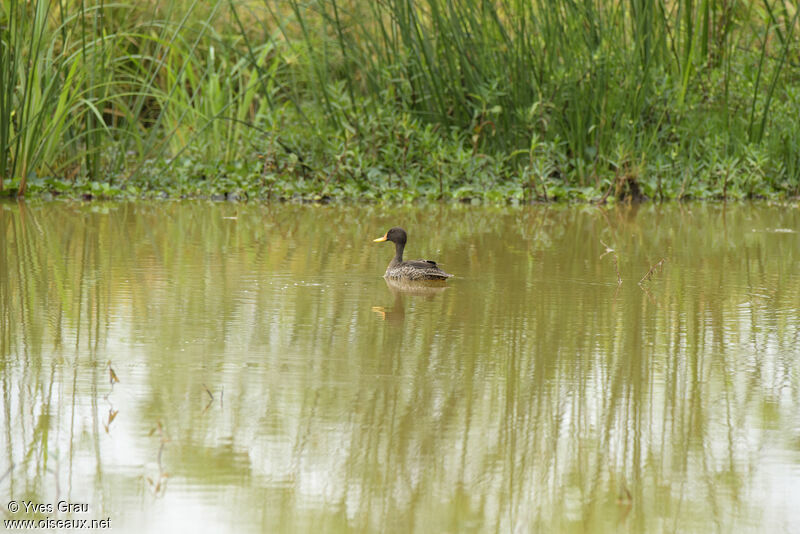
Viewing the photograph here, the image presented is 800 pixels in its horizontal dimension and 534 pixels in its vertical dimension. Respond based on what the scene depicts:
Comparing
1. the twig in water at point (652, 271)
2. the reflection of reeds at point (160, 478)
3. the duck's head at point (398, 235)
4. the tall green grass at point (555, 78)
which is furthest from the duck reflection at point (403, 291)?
the tall green grass at point (555, 78)

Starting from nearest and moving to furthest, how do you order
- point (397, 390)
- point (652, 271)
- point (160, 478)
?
point (160, 478)
point (397, 390)
point (652, 271)

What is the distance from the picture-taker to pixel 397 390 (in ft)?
13.1

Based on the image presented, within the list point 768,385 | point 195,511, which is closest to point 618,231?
point 768,385

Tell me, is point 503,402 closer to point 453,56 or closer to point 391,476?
point 391,476

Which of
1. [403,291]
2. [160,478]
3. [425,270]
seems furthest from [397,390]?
[425,270]

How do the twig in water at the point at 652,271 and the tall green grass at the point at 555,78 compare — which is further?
the tall green grass at the point at 555,78

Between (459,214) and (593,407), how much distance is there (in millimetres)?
6039

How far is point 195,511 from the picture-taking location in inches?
114

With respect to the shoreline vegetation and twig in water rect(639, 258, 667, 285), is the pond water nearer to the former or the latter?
twig in water rect(639, 258, 667, 285)

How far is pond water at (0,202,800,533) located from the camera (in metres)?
3.02

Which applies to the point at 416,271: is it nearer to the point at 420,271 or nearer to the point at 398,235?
the point at 420,271

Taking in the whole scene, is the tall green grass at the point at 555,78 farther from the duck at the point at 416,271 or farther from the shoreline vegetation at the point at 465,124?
the duck at the point at 416,271

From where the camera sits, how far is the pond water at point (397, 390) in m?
3.02

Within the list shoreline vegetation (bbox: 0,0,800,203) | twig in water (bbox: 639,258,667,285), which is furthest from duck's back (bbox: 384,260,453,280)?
shoreline vegetation (bbox: 0,0,800,203)
